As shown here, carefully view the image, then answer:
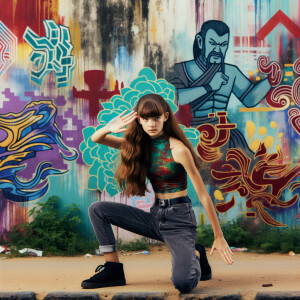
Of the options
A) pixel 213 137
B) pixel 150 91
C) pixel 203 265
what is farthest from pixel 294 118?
pixel 203 265

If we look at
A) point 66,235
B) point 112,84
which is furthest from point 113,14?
point 66,235

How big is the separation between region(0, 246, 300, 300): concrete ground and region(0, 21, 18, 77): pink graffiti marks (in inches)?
96.0

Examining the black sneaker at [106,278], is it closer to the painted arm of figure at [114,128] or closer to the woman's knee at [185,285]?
the woman's knee at [185,285]

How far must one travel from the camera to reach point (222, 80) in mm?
7359

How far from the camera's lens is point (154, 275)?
5.53m

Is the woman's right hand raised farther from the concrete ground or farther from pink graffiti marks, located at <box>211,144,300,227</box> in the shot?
pink graffiti marks, located at <box>211,144,300,227</box>

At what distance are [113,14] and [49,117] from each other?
59.7 inches

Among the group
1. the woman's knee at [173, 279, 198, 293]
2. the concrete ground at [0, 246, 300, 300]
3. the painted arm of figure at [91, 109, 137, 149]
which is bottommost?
the concrete ground at [0, 246, 300, 300]

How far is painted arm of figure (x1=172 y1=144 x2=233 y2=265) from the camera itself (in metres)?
4.56

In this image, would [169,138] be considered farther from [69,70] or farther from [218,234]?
[69,70]

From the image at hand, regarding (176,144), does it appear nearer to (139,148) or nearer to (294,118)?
(139,148)

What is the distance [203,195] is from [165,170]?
1.32ft

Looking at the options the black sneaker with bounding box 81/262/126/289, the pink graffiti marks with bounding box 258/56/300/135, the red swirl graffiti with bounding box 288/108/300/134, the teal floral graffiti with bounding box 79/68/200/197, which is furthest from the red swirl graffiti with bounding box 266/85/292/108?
the black sneaker with bounding box 81/262/126/289

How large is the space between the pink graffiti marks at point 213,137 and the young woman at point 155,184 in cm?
245
